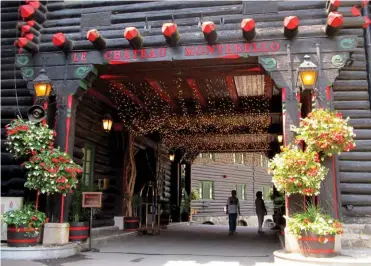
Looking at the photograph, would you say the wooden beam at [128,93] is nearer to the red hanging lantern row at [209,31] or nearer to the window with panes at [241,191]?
the red hanging lantern row at [209,31]

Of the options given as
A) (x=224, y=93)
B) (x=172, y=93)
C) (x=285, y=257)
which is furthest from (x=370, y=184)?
(x=172, y=93)

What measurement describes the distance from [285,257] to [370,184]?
2.80m

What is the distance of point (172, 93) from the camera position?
11.2 m

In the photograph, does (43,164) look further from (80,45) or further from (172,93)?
(172,93)

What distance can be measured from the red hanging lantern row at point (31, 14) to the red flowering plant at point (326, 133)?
615 cm

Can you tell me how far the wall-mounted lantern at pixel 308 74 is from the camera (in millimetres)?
7051

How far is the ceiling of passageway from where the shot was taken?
344 inches

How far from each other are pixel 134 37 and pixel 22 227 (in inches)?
163

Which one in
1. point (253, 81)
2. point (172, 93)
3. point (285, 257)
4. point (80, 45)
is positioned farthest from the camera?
point (172, 93)

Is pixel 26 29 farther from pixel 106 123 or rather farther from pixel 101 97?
pixel 106 123

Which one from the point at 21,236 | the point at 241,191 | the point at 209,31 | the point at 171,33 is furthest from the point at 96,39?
the point at 241,191

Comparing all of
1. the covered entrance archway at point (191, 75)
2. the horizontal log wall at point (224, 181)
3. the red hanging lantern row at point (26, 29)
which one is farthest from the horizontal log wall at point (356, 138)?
the horizontal log wall at point (224, 181)

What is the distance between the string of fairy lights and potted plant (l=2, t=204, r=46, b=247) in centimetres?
405

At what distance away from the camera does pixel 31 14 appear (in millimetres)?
8656
